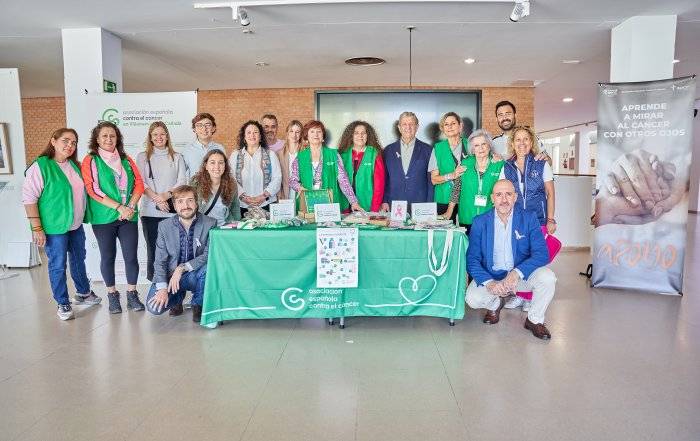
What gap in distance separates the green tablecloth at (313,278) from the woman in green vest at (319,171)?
2.58 feet

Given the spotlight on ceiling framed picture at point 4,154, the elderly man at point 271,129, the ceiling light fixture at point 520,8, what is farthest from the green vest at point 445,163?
the spotlight on ceiling framed picture at point 4,154

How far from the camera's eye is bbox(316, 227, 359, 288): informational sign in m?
3.12

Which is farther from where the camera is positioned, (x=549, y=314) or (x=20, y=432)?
(x=549, y=314)

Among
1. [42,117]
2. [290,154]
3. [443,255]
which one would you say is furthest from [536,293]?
[42,117]

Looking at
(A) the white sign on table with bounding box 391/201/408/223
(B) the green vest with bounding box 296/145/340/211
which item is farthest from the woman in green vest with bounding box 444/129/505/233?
(B) the green vest with bounding box 296/145/340/211

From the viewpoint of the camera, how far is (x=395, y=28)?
5.15m

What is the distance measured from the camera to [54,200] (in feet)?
11.5

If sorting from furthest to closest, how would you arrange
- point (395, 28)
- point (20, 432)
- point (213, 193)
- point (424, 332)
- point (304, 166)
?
point (395, 28), point (304, 166), point (213, 193), point (424, 332), point (20, 432)

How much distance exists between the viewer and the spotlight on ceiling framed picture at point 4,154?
16.6ft

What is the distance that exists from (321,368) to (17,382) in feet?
5.23

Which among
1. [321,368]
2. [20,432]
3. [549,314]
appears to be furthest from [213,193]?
[549,314]

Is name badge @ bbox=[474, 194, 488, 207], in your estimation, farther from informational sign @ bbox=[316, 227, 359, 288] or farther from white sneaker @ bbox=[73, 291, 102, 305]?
white sneaker @ bbox=[73, 291, 102, 305]

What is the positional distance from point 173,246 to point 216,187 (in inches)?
21.4

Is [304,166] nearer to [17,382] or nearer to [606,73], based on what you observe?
[17,382]
